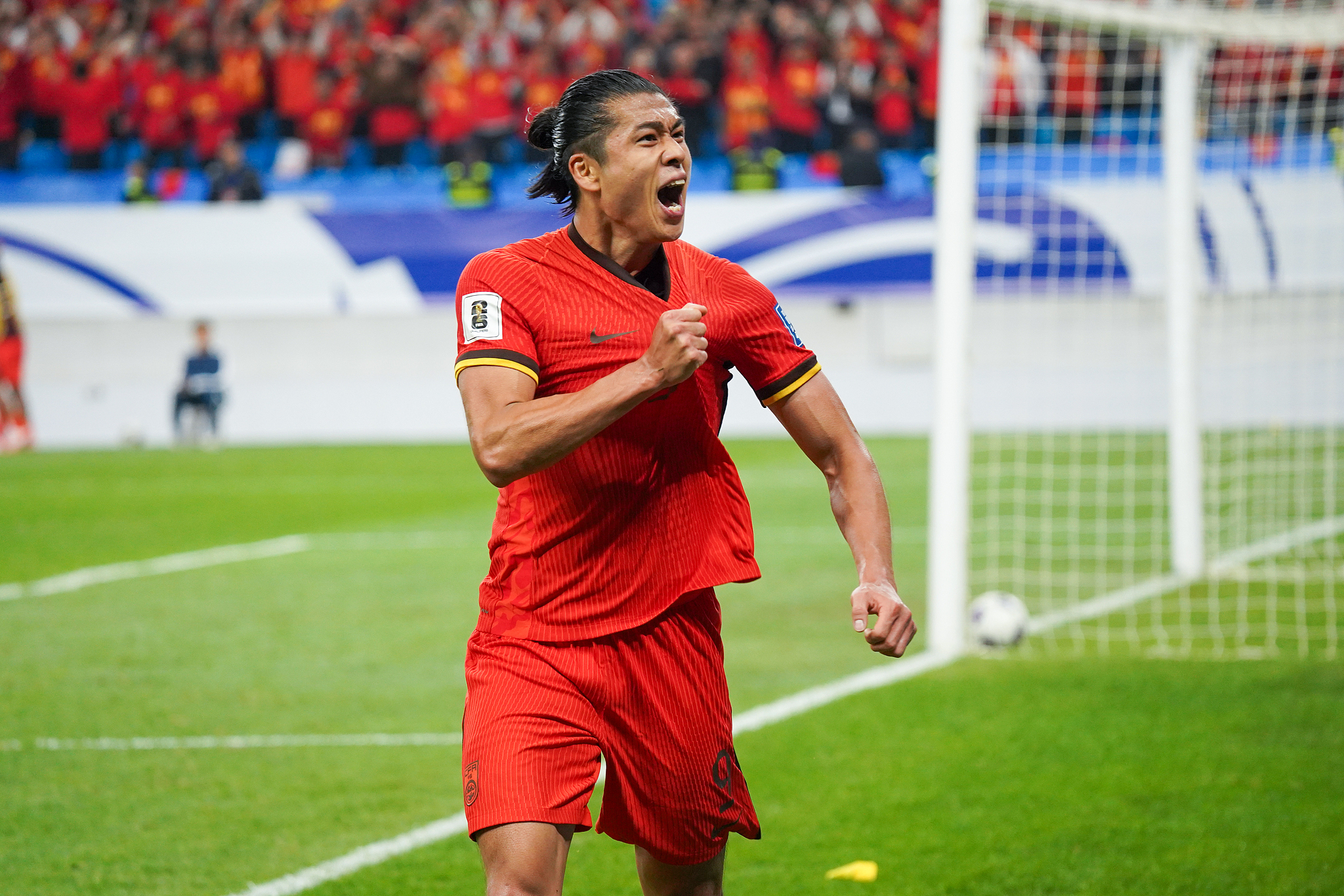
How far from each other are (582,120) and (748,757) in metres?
3.14

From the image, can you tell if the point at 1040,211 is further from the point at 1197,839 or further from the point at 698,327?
the point at 698,327

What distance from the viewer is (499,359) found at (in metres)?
2.74

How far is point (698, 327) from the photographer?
254 cm

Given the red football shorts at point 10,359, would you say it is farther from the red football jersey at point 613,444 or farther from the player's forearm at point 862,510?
the player's forearm at point 862,510

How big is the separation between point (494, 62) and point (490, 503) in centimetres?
1121

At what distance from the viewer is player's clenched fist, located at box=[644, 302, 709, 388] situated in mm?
2504

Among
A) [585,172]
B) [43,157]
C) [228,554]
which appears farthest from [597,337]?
[43,157]

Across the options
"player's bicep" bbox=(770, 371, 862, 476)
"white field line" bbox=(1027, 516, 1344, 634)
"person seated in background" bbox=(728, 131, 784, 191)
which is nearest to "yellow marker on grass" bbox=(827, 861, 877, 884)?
"player's bicep" bbox=(770, 371, 862, 476)

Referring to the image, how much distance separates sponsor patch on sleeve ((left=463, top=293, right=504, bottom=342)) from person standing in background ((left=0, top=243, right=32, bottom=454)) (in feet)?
64.9

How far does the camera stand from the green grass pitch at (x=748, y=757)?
14.2ft

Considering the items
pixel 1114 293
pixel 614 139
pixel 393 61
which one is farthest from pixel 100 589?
pixel 393 61

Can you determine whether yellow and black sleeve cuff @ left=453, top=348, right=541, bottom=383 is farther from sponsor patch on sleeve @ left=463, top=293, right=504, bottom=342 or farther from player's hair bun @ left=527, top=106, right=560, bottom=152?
player's hair bun @ left=527, top=106, right=560, bottom=152

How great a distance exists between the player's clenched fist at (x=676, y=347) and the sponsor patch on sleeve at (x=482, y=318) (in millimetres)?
366

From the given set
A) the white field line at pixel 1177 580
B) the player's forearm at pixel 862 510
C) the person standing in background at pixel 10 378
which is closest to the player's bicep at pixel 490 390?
the player's forearm at pixel 862 510
